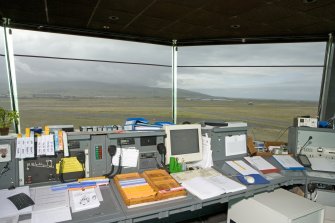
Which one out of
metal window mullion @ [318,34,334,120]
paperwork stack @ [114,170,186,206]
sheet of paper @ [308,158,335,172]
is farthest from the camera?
metal window mullion @ [318,34,334,120]

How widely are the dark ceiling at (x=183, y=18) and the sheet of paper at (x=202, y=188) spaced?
1.96 metres

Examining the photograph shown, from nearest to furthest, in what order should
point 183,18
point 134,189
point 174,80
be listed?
point 134,189
point 183,18
point 174,80

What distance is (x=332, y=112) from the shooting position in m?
3.51

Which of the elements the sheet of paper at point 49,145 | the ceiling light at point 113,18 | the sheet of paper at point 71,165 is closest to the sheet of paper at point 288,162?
the sheet of paper at point 71,165

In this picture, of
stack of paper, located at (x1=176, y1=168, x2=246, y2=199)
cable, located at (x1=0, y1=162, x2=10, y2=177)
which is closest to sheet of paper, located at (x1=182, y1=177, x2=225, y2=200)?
stack of paper, located at (x1=176, y1=168, x2=246, y2=199)

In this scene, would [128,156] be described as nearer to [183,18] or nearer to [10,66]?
[183,18]

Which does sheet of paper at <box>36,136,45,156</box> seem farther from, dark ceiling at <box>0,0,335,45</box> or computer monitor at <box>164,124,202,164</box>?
dark ceiling at <box>0,0,335,45</box>

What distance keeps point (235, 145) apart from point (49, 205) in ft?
6.51

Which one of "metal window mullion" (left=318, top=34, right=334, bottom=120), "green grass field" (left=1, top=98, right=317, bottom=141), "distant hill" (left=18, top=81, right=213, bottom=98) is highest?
"distant hill" (left=18, top=81, right=213, bottom=98)

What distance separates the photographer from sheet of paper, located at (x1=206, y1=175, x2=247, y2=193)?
5.27 ft

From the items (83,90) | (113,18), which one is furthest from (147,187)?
(83,90)

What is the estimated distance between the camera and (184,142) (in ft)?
6.72

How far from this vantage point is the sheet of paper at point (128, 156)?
1805 millimetres

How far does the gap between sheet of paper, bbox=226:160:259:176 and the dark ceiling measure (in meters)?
1.79
